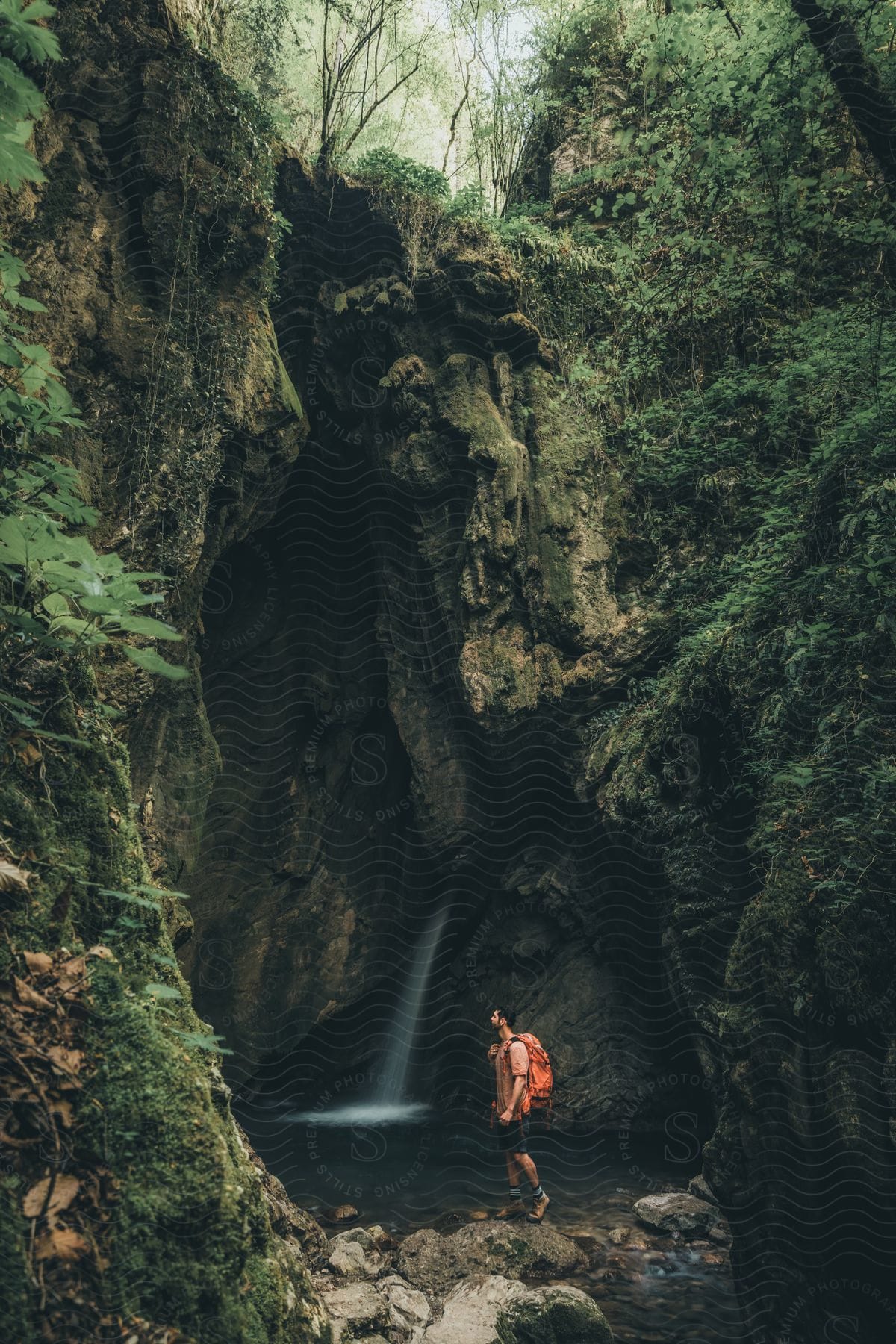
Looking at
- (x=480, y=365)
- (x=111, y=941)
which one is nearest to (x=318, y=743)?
(x=480, y=365)

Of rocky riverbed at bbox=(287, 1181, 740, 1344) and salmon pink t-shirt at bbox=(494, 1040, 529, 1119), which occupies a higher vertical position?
salmon pink t-shirt at bbox=(494, 1040, 529, 1119)

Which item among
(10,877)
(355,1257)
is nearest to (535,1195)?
(355,1257)

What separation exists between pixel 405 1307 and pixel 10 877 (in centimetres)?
444

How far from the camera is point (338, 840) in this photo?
33.9 feet

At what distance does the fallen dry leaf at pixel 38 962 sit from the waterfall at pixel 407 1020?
8.17 m

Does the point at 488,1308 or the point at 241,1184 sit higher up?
the point at 241,1184

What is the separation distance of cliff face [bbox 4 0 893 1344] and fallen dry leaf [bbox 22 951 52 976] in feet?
3.29

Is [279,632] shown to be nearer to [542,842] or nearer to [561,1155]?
[542,842]

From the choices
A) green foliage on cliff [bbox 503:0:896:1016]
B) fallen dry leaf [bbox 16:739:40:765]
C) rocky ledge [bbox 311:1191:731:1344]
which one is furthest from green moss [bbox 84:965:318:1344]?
green foliage on cliff [bbox 503:0:896:1016]

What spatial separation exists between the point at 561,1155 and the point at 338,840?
4549mm

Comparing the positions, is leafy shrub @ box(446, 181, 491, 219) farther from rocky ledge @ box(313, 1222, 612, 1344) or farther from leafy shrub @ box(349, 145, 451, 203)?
rocky ledge @ box(313, 1222, 612, 1344)

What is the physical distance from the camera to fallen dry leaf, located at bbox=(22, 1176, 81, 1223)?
1.62 meters

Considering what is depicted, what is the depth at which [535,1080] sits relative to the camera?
6.27m

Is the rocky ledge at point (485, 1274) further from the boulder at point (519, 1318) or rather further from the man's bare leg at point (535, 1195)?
the man's bare leg at point (535, 1195)
